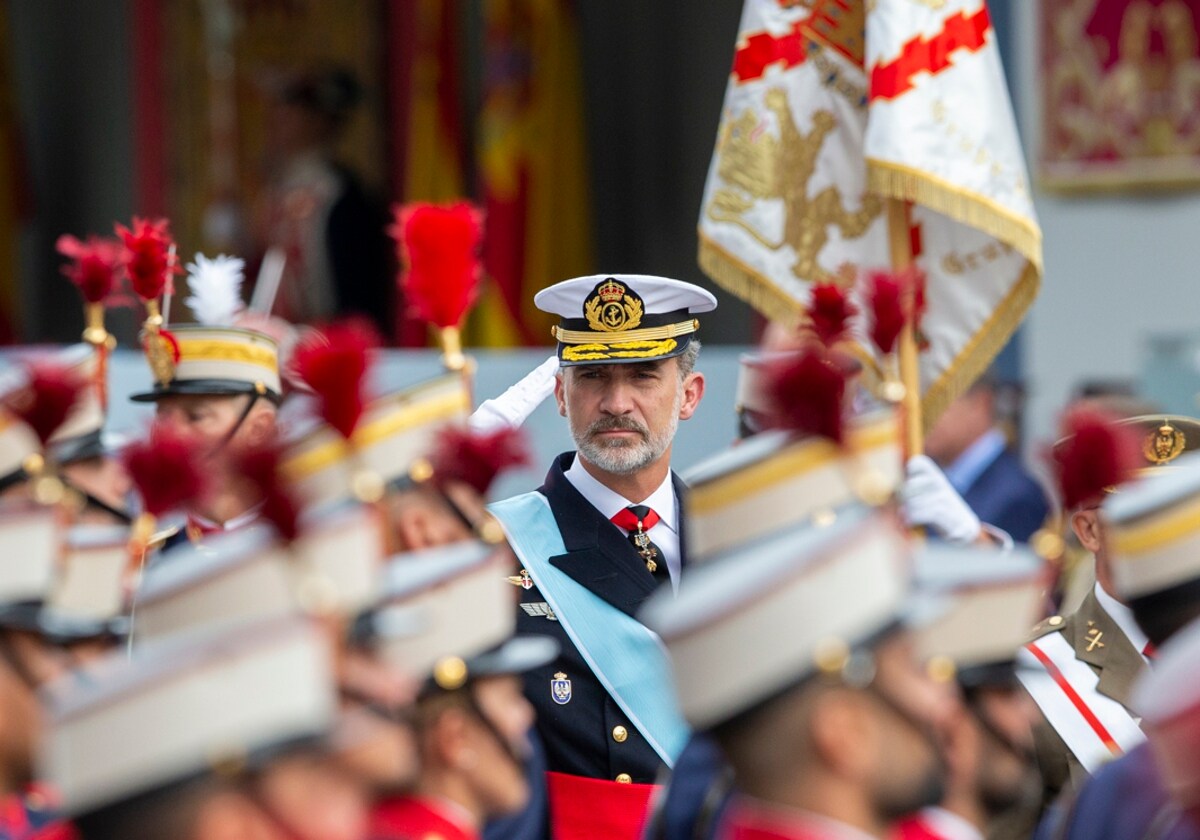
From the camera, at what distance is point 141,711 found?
2.03m

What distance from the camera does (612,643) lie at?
160 inches

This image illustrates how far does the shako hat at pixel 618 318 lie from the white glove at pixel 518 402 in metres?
0.14

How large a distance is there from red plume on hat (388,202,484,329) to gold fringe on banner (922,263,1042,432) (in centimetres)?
180

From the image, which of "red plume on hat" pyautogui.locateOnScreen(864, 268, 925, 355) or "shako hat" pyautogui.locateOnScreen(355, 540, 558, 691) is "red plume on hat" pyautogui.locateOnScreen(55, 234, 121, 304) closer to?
"red plume on hat" pyautogui.locateOnScreen(864, 268, 925, 355)

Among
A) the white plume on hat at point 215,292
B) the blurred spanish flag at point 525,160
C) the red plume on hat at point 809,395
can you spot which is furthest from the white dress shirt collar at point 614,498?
the blurred spanish flag at point 525,160

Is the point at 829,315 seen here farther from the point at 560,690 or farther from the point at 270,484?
the point at 270,484

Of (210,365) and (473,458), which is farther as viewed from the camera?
(210,365)

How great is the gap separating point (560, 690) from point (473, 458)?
43.2 inches

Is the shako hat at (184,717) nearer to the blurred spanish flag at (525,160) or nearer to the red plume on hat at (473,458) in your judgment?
the red plume on hat at (473,458)

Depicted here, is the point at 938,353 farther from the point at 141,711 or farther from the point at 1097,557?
the point at 141,711

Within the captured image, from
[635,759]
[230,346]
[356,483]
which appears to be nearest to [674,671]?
[356,483]

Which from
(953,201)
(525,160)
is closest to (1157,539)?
(953,201)

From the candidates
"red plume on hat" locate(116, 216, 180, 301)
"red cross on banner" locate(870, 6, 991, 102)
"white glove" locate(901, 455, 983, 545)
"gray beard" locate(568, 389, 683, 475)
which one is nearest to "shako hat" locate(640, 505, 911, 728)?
"white glove" locate(901, 455, 983, 545)

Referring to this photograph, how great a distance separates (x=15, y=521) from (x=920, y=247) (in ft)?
10.7
